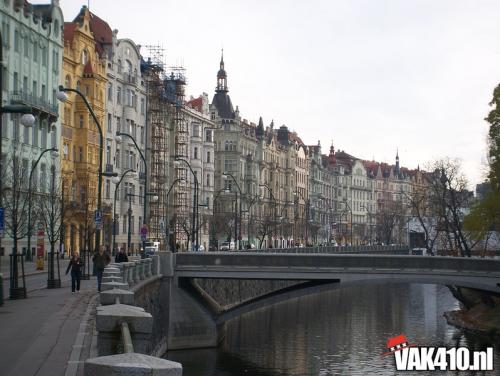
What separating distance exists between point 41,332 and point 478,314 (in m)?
41.3

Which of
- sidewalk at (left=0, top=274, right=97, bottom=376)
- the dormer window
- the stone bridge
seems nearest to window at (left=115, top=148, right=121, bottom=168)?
the dormer window

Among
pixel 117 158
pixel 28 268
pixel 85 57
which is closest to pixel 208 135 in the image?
pixel 117 158

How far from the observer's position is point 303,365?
39.0 m

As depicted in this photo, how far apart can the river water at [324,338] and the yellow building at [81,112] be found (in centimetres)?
1854

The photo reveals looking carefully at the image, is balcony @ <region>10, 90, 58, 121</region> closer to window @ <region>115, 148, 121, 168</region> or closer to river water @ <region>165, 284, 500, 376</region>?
window @ <region>115, 148, 121, 168</region>

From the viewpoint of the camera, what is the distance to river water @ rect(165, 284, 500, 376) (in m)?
38.5

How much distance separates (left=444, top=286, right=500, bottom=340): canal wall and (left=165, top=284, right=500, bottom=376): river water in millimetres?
859

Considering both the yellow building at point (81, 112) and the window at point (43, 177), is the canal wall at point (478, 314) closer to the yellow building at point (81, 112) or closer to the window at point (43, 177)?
the window at point (43, 177)

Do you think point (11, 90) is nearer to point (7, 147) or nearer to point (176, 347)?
point (7, 147)

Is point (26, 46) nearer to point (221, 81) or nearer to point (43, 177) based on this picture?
point (43, 177)

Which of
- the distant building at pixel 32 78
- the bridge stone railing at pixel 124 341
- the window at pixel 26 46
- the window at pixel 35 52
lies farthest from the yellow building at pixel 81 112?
the bridge stone railing at pixel 124 341

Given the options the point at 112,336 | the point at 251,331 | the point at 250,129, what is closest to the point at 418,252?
the point at 250,129

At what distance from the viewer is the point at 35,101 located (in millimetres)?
65000

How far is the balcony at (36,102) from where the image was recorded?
6143 cm
